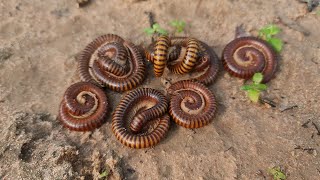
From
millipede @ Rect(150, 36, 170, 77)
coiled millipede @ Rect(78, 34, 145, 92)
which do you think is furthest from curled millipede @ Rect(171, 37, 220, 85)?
coiled millipede @ Rect(78, 34, 145, 92)

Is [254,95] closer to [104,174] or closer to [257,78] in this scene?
[257,78]

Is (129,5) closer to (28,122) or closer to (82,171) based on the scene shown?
(28,122)

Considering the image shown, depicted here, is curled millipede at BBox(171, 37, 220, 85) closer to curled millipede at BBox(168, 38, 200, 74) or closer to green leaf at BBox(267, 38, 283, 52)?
curled millipede at BBox(168, 38, 200, 74)

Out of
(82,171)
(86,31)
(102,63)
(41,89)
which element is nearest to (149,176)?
(82,171)

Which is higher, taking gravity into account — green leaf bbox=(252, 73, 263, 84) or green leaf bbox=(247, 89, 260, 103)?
green leaf bbox=(252, 73, 263, 84)

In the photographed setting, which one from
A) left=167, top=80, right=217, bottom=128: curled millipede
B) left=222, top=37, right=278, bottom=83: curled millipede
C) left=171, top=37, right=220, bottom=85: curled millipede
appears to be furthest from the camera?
left=222, top=37, right=278, bottom=83: curled millipede

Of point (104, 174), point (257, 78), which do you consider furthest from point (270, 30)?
point (104, 174)
